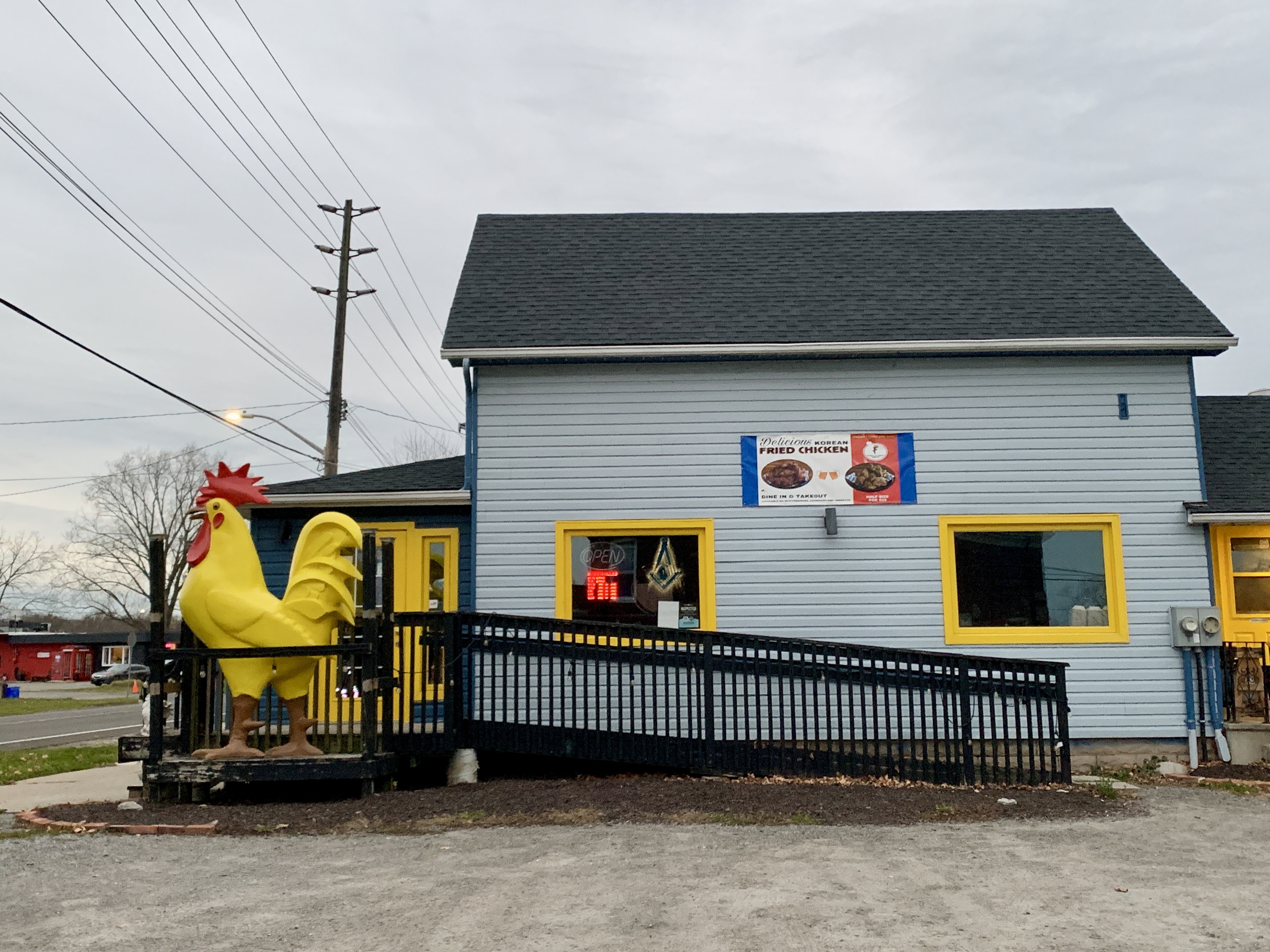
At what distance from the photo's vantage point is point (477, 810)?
26.9ft

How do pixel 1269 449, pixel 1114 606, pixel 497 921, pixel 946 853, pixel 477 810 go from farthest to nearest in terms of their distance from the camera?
pixel 1269 449 → pixel 1114 606 → pixel 477 810 → pixel 946 853 → pixel 497 921

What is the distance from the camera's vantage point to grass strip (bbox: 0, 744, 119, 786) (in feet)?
42.0

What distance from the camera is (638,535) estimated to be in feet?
37.4

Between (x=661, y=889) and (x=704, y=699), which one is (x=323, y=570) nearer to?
(x=704, y=699)

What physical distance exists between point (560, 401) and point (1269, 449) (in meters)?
8.28

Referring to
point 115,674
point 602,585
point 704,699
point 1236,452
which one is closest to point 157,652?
point 602,585

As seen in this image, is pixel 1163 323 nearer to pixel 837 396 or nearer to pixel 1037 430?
pixel 1037 430

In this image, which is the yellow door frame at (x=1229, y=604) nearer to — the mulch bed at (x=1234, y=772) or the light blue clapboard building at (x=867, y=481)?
the light blue clapboard building at (x=867, y=481)

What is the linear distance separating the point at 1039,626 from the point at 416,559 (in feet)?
22.5

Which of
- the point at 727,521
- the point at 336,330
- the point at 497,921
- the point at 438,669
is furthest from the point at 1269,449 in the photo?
the point at 336,330

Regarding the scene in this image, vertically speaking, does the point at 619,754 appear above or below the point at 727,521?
below

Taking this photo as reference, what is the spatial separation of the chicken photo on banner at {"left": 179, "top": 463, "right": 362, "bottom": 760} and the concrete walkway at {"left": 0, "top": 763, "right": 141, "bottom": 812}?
1.64m

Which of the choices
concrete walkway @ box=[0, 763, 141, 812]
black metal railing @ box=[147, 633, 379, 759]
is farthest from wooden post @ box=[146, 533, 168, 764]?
concrete walkway @ box=[0, 763, 141, 812]

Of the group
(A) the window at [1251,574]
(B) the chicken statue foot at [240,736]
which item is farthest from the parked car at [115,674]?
(A) the window at [1251,574]
